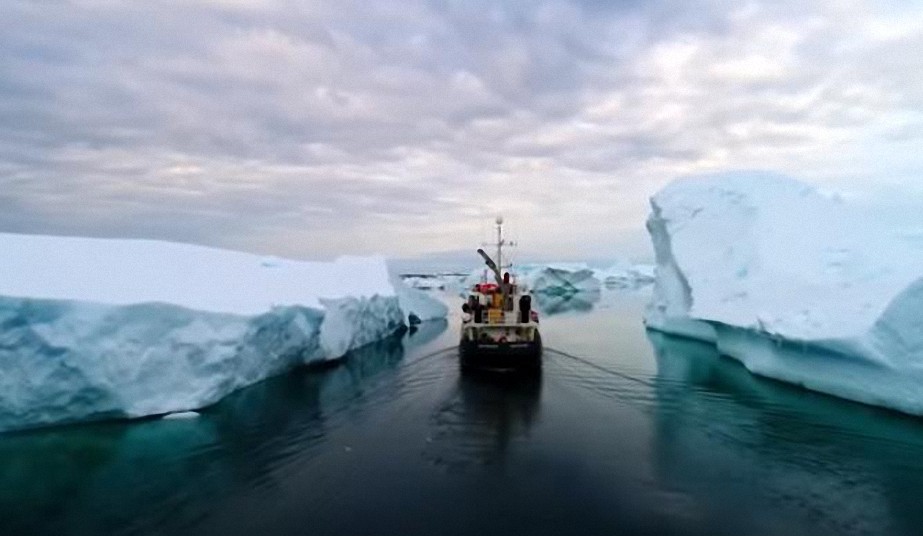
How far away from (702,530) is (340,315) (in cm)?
1100

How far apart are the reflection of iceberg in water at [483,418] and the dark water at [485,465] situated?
0.05 meters

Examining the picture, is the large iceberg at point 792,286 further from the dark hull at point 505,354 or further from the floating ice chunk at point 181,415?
the floating ice chunk at point 181,415

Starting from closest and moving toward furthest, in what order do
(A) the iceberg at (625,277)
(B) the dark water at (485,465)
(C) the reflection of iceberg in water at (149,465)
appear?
(B) the dark water at (485,465) → (C) the reflection of iceberg in water at (149,465) → (A) the iceberg at (625,277)

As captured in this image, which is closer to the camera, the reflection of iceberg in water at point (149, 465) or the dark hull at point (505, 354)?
the reflection of iceberg in water at point (149, 465)

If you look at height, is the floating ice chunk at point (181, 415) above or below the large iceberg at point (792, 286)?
below

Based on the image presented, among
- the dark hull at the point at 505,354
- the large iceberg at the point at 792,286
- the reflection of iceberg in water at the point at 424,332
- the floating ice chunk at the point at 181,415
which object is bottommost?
the floating ice chunk at the point at 181,415

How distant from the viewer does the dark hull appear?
1279 cm

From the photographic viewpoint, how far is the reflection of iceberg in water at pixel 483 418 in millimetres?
7863

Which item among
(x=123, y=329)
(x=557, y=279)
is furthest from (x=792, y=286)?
(x=557, y=279)

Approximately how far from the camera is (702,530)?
5.67 meters

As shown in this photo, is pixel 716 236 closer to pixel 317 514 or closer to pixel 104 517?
pixel 317 514

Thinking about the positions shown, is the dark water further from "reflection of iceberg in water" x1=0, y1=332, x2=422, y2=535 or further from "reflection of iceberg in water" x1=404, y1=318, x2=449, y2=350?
"reflection of iceberg in water" x1=404, y1=318, x2=449, y2=350

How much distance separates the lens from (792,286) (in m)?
13.4

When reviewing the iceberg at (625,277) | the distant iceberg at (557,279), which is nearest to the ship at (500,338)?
the distant iceberg at (557,279)
